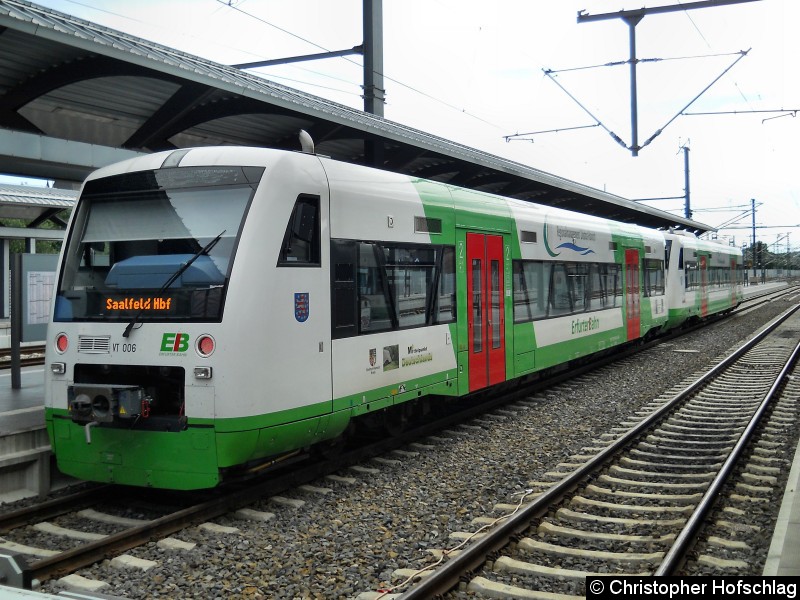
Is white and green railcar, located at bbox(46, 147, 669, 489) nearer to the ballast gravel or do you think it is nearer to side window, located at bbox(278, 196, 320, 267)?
side window, located at bbox(278, 196, 320, 267)

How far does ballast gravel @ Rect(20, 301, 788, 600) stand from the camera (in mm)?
4922

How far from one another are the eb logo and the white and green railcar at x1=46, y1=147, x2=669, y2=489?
0.01m

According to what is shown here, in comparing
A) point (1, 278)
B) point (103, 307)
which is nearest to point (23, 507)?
point (103, 307)

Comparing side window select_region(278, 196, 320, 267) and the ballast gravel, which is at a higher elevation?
side window select_region(278, 196, 320, 267)

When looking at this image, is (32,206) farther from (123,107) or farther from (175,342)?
(175,342)

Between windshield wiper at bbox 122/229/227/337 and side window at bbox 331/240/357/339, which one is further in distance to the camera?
side window at bbox 331/240/357/339

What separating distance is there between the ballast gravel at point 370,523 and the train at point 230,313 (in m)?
0.57

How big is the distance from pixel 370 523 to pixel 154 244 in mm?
2990

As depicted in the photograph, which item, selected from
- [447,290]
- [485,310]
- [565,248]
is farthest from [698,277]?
[447,290]

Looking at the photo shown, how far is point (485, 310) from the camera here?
999cm

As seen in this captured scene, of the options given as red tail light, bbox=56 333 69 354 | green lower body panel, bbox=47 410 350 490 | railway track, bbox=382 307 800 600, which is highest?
red tail light, bbox=56 333 69 354

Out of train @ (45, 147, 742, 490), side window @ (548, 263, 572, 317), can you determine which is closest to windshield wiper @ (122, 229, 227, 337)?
train @ (45, 147, 742, 490)

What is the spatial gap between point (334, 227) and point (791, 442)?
595cm

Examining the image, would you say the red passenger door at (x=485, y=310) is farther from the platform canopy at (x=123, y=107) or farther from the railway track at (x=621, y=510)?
the platform canopy at (x=123, y=107)
